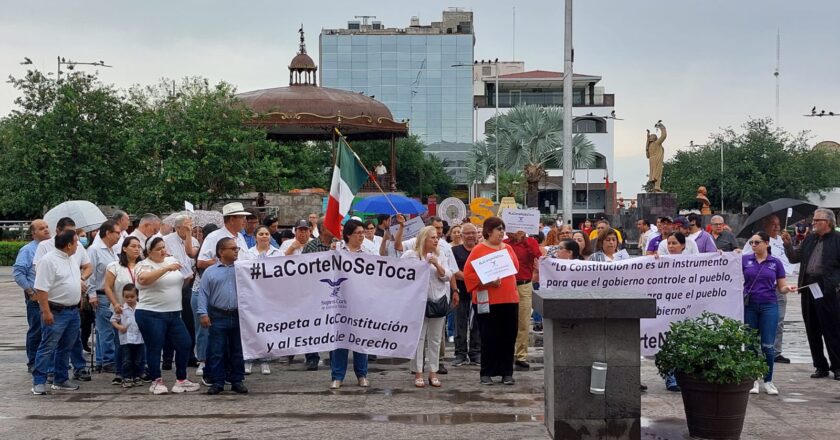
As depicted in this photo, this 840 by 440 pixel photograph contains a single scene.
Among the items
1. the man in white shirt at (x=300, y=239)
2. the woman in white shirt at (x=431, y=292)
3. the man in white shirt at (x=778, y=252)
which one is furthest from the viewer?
the man in white shirt at (x=300, y=239)

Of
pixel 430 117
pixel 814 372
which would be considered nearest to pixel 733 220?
pixel 814 372

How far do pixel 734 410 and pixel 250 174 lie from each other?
96.1 feet

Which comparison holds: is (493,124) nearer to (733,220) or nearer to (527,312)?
(733,220)

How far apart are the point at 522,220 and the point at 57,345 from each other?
6.60 metres

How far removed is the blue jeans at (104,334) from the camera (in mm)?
11539

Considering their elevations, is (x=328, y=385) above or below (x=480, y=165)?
below

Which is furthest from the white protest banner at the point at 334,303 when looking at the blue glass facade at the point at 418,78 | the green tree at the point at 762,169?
the blue glass facade at the point at 418,78

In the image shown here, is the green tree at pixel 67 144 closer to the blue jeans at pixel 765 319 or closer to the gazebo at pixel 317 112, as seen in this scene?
the gazebo at pixel 317 112

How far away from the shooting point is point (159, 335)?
10.3 meters

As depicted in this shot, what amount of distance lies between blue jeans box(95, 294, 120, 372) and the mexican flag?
2.76 meters

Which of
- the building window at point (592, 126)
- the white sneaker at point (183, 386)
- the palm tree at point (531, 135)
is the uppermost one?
the building window at point (592, 126)

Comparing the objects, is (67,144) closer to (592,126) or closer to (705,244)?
(705,244)

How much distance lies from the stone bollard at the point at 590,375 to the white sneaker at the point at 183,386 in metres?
4.49

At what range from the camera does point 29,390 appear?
10727 mm
